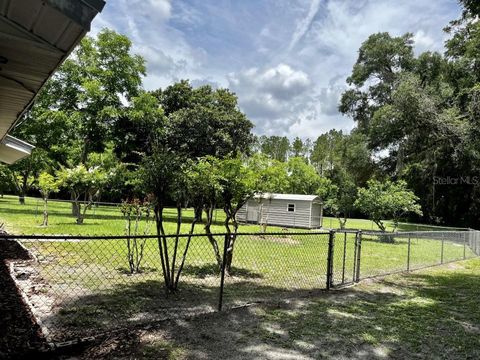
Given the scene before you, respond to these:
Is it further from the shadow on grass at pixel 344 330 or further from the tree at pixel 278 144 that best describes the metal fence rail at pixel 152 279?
the tree at pixel 278 144

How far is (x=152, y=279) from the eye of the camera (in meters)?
6.90

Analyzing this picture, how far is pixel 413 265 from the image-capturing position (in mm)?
10508

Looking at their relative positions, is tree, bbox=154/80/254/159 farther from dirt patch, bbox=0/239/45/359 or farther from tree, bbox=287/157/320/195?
dirt patch, bbox=0/239/45/359

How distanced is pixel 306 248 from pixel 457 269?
473cm

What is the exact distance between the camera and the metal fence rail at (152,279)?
4.61 m

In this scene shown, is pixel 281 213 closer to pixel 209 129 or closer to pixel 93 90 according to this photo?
pixel 209 129

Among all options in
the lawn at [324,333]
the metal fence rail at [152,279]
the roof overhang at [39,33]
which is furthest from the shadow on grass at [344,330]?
the roof overhang at [39,33]

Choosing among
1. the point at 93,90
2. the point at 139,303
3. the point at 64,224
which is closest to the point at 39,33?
the point at 139,303

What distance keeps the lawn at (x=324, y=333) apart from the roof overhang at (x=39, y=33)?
8.49ft

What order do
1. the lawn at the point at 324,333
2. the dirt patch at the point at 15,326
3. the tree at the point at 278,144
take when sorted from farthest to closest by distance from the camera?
the tree at the point at 278,144 → the lawn at the point at 324,333 → the dirt patch at the point at 15,326

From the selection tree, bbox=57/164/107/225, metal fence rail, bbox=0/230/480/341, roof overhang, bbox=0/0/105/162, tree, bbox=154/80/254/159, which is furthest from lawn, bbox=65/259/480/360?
tree, bbox=154/80/254/159

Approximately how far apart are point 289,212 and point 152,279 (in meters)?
20.8

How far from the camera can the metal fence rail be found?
4.61 m

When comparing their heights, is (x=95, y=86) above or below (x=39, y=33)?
above
